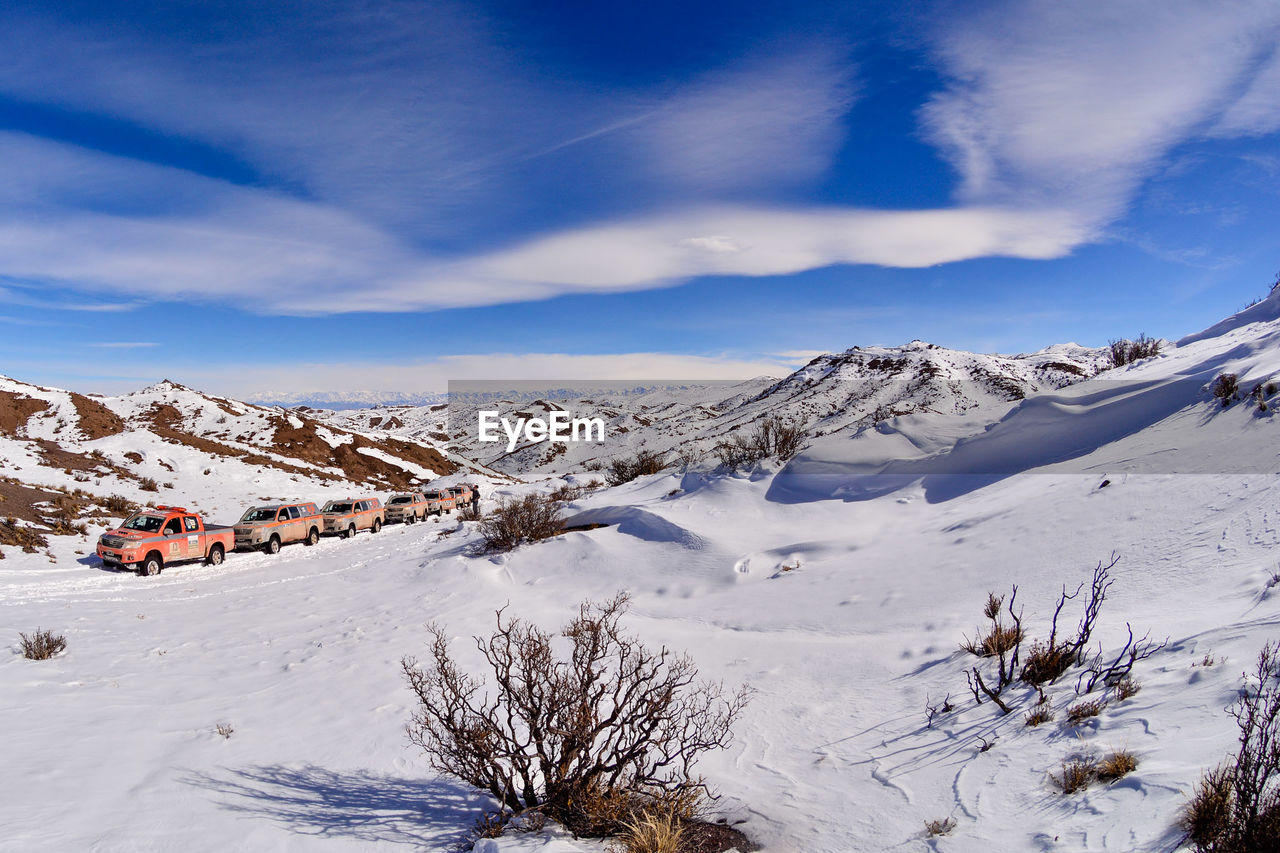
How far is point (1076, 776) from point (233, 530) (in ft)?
63.3

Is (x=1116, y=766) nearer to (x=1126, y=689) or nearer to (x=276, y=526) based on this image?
(x=1126, y=689)

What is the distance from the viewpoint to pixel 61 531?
53.5 feet

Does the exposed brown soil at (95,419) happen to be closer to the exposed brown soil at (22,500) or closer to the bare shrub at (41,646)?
the exposed brown soil at (22,500)

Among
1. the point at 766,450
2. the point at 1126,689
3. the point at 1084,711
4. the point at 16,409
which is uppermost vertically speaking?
the point at 16,409

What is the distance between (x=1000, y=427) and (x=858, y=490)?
3603 mm

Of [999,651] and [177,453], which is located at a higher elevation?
[177,453]

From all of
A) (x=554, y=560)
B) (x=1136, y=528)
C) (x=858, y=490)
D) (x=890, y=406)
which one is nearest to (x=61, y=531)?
(x=554, y=560)

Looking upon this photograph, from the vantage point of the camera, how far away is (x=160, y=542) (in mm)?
14359

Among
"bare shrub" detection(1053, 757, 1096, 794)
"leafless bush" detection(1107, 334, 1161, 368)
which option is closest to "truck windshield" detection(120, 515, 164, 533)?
"bare shrub" detection(1053, 757, 1096, 794)

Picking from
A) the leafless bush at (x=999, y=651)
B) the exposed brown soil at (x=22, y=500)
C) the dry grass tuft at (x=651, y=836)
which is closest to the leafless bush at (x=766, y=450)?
the leafless bush at (x=999, y=651)

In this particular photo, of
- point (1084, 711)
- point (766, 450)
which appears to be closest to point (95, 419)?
point (766, 450)

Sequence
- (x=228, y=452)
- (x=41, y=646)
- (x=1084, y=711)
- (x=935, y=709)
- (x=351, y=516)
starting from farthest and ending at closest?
(x=228, y=452) → (x=351, y=516) → (x=41, y=646) → (x=935, y=709) → (x=1084, y=711)

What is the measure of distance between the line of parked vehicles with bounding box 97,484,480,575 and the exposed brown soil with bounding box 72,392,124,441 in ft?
59.5

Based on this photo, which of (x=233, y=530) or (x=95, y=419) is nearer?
(x=233, y=530)
